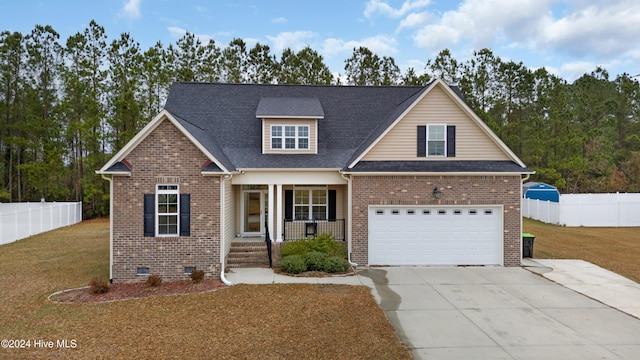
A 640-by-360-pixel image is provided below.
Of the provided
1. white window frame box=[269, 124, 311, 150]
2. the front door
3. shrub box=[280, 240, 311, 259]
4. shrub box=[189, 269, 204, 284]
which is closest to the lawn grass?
shrub box=[189, 269, 204, 284]

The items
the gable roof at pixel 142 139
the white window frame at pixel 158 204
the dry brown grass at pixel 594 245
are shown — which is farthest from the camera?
the dry brown grass at pixel 594 245

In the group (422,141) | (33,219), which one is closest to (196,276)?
(422,141)

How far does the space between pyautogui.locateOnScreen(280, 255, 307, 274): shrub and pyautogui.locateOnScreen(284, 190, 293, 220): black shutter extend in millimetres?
3205

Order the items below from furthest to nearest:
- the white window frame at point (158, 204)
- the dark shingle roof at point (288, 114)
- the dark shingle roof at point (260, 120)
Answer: the dark shingle roof at point (260, 120), the dark shingle roof at point (288, 114), the white window frame at point (158, 204)

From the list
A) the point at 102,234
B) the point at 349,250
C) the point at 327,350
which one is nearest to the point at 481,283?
the point at 349,250

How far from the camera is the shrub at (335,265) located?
1273cm

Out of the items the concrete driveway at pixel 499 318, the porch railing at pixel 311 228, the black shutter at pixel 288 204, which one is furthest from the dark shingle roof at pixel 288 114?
the concrete driveway at pixel 499 318

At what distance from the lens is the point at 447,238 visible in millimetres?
14055

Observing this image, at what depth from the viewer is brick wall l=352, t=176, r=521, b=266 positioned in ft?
45.5

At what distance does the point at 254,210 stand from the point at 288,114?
4.33m

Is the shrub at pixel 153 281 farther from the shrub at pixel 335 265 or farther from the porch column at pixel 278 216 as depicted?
the shrub at pixel 335 265

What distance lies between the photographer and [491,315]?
29.9 ft

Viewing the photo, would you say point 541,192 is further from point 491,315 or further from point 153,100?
point 153,100

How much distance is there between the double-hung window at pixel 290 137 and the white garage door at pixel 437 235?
4200mm
